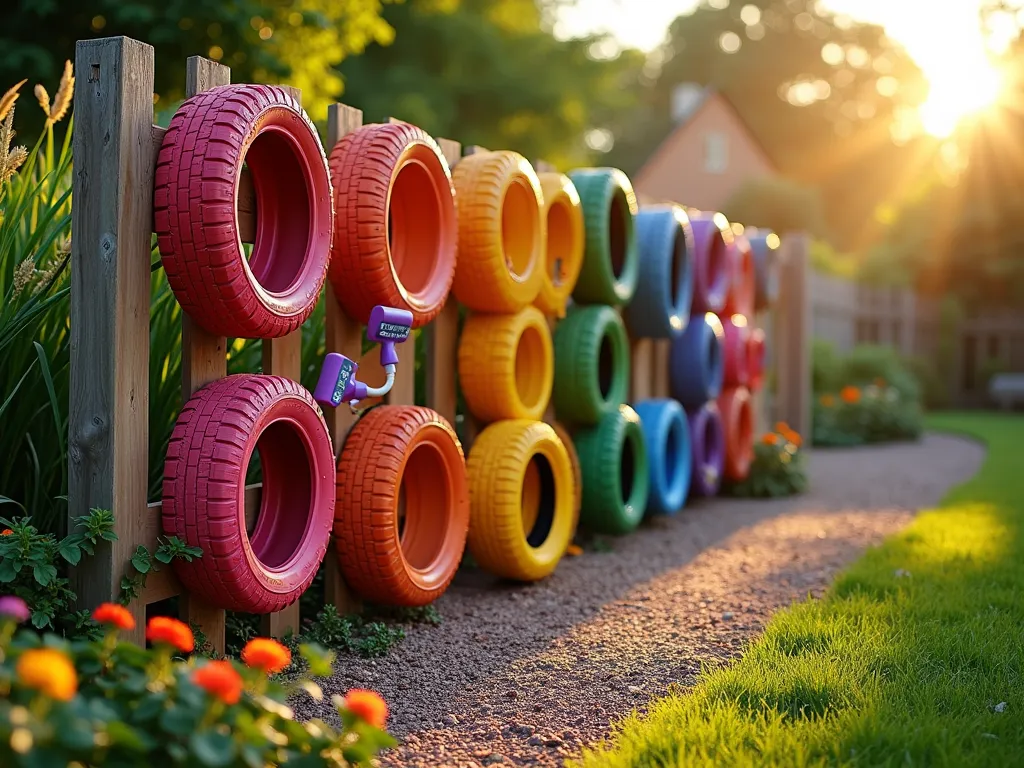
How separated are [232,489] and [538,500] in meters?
2.08

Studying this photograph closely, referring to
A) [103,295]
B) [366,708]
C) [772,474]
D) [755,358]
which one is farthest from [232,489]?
[755,358]

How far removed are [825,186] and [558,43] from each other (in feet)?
67.2

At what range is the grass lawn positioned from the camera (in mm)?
2148

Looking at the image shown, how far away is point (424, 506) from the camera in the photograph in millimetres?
3707

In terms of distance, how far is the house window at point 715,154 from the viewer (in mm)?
26891

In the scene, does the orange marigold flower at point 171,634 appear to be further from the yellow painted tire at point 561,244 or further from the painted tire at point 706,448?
the painted tire at point 706,448

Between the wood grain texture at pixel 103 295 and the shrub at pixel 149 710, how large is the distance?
67cm

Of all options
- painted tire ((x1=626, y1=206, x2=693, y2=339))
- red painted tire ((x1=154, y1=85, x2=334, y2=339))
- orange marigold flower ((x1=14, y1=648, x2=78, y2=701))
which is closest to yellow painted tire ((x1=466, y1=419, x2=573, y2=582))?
red painted tire ((x1=154, y1=85, x2=334, y2=339))

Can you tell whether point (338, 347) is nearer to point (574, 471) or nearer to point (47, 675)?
point (574, 471)

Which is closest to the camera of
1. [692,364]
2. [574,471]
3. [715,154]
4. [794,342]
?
[574,471]

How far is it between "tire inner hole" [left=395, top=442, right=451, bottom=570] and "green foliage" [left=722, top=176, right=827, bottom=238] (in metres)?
20.8

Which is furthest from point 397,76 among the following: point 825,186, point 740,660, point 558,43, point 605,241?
point 825,186

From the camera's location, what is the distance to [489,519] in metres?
3.82

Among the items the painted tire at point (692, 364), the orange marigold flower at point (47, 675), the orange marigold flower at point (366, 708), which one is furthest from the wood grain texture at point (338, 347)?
the painted tire at point (692, 364)
